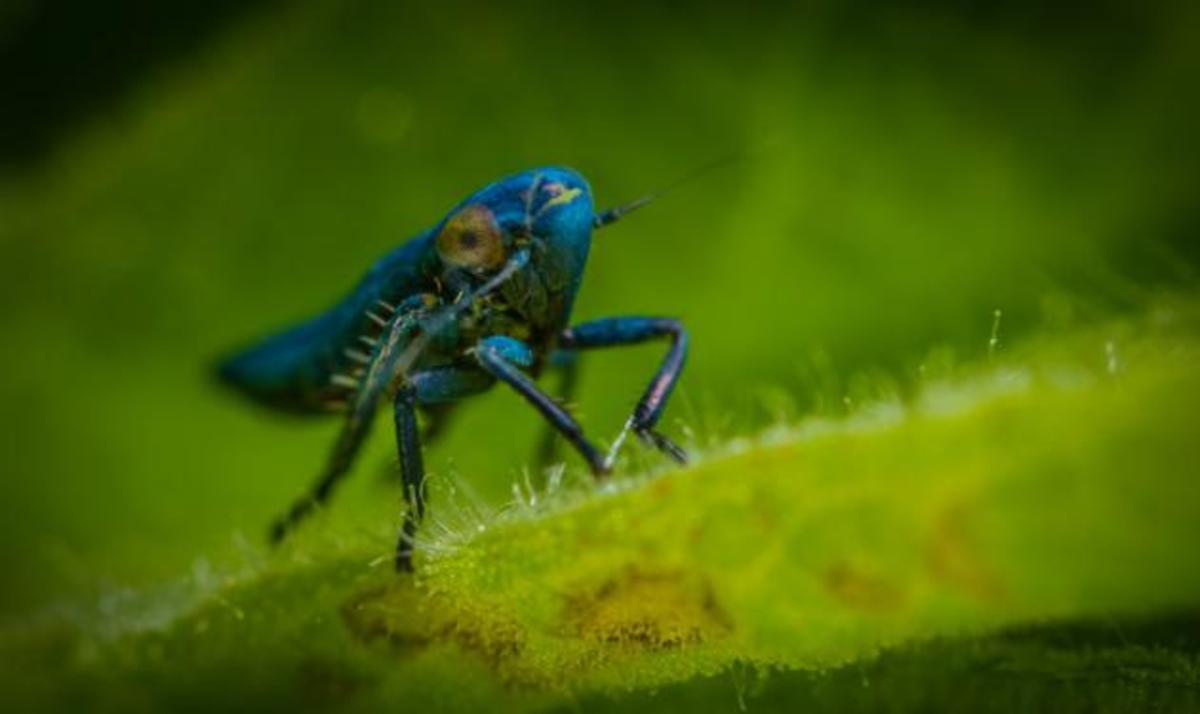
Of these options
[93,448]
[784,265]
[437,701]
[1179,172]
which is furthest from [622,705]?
[93,448]

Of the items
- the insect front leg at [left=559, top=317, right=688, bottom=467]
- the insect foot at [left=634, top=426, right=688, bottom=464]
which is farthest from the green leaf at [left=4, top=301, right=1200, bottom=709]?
the insect front leg at [left=559, top=317, right=688, bottom=467]

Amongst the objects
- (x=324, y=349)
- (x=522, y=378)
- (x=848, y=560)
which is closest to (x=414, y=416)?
(x=522, y=378)

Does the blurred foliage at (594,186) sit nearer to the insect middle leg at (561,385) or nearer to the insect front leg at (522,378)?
the insect middle leg at (561,385)

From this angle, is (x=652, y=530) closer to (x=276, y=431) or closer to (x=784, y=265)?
(x=784, y=265)

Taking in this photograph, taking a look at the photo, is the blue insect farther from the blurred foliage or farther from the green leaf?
the green leaf

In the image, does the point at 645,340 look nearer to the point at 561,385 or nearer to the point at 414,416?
the point at 561,385

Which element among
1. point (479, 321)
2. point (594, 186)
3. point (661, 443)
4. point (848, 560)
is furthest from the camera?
point (594, 186)
